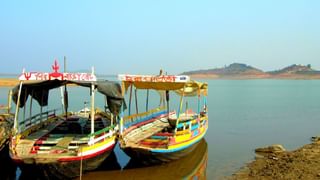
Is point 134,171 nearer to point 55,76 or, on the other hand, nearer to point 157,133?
point 157,133

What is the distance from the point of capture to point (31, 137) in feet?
45.1

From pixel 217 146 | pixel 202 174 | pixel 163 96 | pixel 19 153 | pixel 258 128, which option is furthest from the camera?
pixel 258 128

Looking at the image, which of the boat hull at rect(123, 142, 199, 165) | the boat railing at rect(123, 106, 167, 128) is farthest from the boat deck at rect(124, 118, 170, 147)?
the boat railing at rect(123, 106, 167, 128)

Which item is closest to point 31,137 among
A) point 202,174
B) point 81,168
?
point 81,168

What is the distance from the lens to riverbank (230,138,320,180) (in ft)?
41.4

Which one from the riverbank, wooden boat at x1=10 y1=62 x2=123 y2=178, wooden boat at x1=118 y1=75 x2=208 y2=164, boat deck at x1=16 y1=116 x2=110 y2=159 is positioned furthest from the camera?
wooden boat at x1=118 y1=75 x2=208 y2=164

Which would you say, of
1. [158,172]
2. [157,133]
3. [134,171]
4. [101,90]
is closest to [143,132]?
[157,133]

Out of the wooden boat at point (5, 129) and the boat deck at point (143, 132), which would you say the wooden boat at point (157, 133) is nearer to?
the boat deck at point (143, 132)

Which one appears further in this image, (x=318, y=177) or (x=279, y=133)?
(x=279, y=133)

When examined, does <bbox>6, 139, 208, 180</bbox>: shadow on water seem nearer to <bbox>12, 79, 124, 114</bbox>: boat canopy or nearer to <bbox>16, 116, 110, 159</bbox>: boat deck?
<bbox>16, 116, 110, 159</bbox>: boat deck

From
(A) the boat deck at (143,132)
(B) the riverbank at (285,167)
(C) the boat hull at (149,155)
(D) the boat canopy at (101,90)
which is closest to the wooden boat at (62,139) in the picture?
(D) the boat canopy at (101,90)

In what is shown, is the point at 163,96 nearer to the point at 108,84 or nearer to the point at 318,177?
the point at 108,84

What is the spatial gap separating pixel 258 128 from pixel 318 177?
15.1m

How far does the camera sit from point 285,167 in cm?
1362
